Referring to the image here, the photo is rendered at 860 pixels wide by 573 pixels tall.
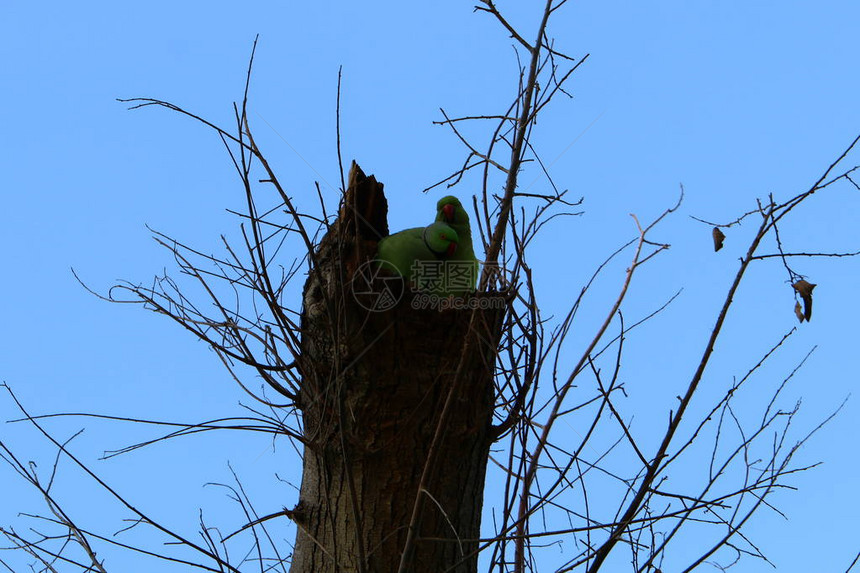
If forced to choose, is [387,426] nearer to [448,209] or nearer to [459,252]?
[459,252]

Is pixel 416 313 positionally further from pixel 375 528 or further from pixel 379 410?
pixel 375 528

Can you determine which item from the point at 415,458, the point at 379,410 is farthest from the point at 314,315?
the point at 415,458

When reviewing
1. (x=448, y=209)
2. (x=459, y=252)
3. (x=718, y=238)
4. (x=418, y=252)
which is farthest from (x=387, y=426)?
(x=718, y=238)

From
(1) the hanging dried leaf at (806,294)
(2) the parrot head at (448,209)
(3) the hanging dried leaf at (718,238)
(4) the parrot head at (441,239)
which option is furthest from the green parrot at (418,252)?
(1) the hanging dried leaf at (806,294)

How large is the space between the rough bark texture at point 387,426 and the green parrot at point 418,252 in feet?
0.25

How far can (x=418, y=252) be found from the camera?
10.1 feet

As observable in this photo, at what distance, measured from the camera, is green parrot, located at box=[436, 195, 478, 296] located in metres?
3.13

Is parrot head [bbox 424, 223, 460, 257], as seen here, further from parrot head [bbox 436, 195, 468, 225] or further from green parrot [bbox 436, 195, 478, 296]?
parrot head [bbox 436, 195, 468, 225]

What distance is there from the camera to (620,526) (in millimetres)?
2547

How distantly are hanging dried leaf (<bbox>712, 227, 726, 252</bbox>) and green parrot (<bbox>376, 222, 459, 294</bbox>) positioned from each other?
37.2 inches

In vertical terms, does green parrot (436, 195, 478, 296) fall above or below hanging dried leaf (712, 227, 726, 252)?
above

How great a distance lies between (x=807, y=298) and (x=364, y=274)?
4.87 ft

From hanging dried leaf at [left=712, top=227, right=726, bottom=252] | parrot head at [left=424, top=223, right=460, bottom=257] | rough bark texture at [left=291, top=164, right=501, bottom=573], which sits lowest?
rough bark texture at [left=291, top=164, right=501, bottom=573]

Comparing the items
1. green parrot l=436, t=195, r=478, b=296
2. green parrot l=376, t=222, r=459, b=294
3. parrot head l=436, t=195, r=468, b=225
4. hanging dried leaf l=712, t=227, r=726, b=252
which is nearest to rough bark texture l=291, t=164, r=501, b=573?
green parrot l=376, t=222, r=459, b=294
